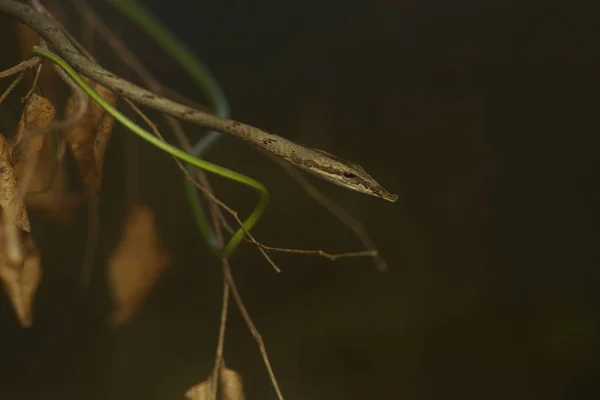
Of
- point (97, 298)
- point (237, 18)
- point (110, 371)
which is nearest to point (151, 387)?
point (110, 371)

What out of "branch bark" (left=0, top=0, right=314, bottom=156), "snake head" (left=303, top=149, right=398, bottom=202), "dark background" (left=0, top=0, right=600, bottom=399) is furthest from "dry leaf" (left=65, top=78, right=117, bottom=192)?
"dark background" (left=0, top=0, right=600, bottom=399)

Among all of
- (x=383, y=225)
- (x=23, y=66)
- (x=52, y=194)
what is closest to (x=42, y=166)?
(x=52, y=194)

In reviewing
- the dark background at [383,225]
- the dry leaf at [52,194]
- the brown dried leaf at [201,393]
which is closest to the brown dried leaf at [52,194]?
the dry leaf at [52,194]

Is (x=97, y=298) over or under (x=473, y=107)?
under

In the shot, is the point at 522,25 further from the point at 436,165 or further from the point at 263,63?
the point at 263,63

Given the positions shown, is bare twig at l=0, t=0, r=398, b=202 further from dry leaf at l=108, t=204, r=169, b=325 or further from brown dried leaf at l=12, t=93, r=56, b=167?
dry leaf at l=108, t=204, r=169, b=325

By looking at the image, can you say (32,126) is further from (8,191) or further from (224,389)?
(224,389)

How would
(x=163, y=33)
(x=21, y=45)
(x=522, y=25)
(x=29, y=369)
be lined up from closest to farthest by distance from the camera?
(x=21, y=45) < (x=163, y=33) < (x=522, y=25) < (x=29, y=369)
